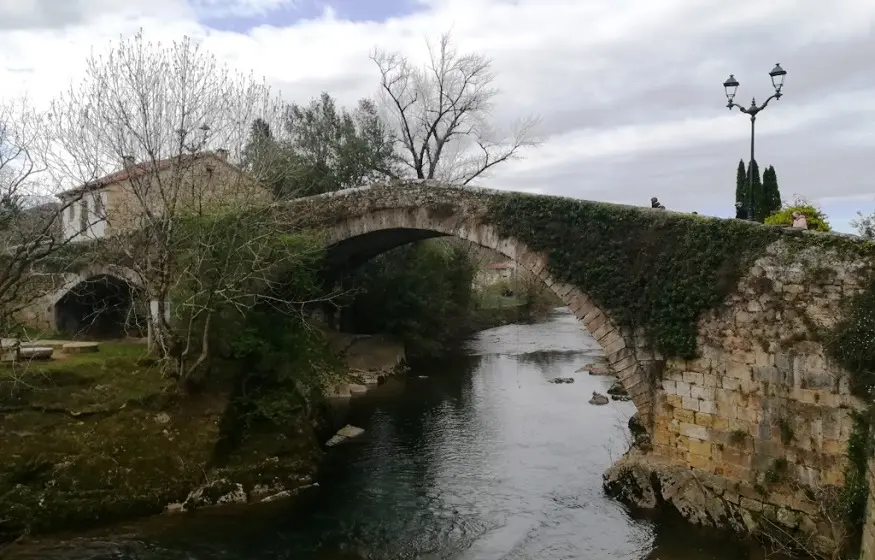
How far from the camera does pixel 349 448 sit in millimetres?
13883

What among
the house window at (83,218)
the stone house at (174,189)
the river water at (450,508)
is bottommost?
the river water at (450,508)

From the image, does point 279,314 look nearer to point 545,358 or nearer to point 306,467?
point 306,467

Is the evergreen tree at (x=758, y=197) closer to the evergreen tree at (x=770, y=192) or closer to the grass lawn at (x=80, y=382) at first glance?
the evergreen tree at (x=770, y=192)

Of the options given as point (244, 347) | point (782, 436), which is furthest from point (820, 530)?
point (244, 347)

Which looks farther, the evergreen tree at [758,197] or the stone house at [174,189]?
the evergreen tree at [758,197]

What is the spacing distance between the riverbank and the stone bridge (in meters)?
5.63

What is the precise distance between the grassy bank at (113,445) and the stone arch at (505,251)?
4.50 m

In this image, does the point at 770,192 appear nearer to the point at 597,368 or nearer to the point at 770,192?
the point at 770,192

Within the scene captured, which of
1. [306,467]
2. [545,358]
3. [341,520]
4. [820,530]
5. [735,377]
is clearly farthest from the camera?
[545,358]

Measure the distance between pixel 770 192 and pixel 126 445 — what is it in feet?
41.1

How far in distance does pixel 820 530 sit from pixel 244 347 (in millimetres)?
9477

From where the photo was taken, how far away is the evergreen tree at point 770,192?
1323 cm

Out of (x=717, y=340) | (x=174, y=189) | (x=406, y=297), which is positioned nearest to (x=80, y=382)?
(x=174, y=189)

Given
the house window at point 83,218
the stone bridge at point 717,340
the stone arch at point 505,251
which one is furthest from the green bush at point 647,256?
the house window at point 83,218
